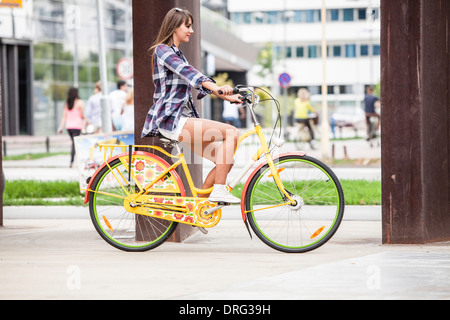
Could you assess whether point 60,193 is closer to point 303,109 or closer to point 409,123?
point 409,123

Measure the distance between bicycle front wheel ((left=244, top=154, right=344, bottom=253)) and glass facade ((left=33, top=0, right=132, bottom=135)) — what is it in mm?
37743

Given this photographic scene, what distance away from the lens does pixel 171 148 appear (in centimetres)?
732

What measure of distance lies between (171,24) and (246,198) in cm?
137

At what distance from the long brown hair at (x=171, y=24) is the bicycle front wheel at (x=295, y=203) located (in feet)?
3.84

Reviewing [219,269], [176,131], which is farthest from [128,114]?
[219,269]

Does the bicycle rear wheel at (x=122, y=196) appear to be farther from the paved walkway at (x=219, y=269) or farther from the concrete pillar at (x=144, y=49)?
the concrete pillar at (x=144, y=49)

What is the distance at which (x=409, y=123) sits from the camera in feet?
23.0

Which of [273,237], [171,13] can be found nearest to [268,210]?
[273,237]

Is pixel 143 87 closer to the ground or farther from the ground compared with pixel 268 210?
farther from the ground

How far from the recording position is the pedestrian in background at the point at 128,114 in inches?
611

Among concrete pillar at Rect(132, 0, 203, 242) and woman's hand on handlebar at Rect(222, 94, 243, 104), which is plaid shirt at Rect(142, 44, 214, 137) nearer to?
woman's hand on handlebar at Rect(222, 94, 243, 104)

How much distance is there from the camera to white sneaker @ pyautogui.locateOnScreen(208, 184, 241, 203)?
6.65m

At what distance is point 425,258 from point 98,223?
7.93 feet

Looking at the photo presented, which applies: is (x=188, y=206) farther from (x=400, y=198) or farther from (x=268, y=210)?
(x=400, y=198)
